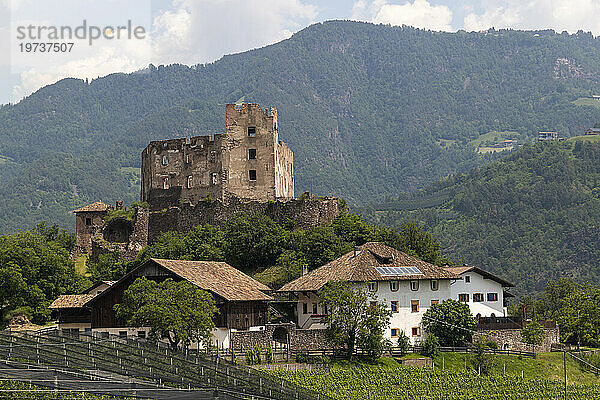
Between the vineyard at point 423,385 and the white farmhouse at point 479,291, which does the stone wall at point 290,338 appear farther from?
the white farmhouse at point 479,291

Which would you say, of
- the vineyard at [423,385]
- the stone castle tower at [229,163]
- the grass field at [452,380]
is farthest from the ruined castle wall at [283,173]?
the vineyard at [423,385]

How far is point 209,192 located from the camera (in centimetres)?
10512

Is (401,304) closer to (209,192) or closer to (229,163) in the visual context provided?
(229,163)

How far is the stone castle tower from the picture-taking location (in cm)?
10419

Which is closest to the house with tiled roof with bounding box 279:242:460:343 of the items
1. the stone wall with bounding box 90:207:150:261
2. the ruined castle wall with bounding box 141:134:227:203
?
the stone wall with bounding box 90:207:150:261

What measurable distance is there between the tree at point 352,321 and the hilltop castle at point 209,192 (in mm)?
29607

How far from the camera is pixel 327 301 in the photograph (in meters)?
68.6

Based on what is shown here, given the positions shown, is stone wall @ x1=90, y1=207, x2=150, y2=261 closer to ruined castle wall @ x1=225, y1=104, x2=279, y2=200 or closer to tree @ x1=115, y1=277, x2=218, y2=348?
ruined castle wall @ x1=225, y1=104, x2=279, y2=200

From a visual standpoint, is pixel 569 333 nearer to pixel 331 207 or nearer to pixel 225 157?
pixel 331 207

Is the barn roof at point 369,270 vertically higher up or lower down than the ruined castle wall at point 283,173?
lower down

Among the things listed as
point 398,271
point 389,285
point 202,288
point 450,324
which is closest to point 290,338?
point 202,288

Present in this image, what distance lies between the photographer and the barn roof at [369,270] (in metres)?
74.8

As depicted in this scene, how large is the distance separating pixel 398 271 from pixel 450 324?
653 centimetres

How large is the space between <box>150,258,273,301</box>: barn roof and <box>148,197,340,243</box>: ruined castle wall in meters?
19.2
